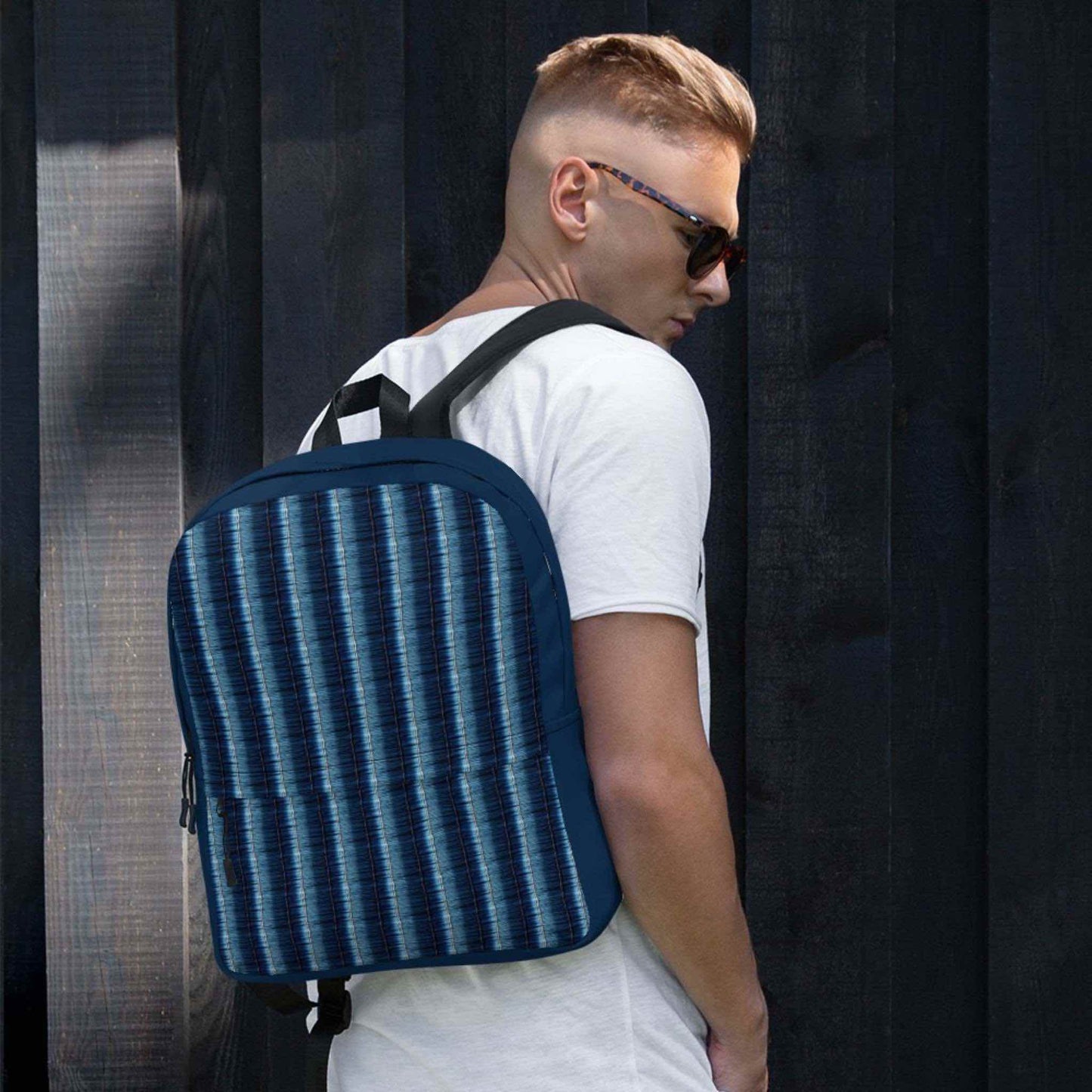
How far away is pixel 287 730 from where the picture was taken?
1.19 meters

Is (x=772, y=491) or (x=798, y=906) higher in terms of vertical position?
(x=772, y=491)

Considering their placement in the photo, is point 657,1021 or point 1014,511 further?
point 1014,511

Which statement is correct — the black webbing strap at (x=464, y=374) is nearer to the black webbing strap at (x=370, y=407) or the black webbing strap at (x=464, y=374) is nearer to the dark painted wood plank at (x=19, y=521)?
the black webbing strap at (x=370, y=407)

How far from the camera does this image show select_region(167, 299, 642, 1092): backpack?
44.2 inches

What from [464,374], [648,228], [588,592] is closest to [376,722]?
[588,592]

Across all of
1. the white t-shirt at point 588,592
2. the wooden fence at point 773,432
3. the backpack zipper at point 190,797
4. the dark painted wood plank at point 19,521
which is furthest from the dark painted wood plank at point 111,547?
the white t-shirt at point 588,592

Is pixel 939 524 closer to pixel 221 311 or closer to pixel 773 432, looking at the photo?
pixel 773 432

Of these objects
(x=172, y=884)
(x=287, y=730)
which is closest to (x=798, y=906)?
(x=172, y=884)

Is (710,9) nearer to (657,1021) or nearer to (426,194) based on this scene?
(426,194)

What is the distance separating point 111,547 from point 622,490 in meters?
1.31

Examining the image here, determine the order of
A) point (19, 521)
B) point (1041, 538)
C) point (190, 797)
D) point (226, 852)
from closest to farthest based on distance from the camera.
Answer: point (226, 852) < point (190, 797) < point (1041, 538) < point (19, 521)

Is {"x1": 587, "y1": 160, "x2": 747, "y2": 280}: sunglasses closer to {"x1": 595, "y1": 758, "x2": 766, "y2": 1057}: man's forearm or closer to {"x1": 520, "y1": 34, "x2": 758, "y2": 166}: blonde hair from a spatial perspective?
{"x1": 520, "y1": 34, "x2": 758, "y2": 166}: blonde hair

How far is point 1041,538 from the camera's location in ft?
7.01

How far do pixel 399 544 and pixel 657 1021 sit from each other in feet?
1.55
